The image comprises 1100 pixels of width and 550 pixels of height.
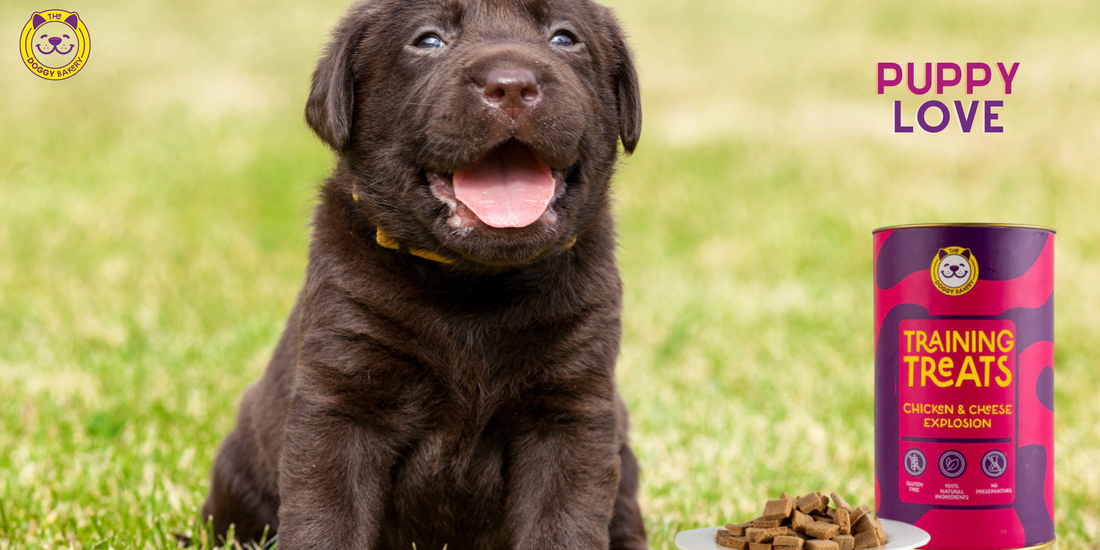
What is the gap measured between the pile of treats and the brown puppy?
390 mm

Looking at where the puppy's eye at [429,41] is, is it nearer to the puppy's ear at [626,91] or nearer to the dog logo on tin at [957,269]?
the puppy's ear at [626,91]

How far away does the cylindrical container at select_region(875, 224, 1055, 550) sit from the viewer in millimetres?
2906

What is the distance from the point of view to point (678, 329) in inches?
270

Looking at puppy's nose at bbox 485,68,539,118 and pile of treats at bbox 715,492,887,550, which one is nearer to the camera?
puppy's nose at bbox 485,68,539,118

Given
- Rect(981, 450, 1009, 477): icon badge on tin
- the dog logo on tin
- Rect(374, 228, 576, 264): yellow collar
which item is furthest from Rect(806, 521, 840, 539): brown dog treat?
Rect(374, 228, 576, 264): yellow collar

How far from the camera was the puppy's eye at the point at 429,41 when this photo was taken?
268 centimetres

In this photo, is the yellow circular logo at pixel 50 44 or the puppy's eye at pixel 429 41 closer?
the puppy's eye at pixel 429 41

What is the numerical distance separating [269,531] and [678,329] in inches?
158

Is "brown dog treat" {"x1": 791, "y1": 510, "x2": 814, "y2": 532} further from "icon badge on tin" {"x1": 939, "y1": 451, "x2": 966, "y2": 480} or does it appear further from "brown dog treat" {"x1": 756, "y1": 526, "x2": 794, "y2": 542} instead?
"icon badge on tin" {"x1": 939, "y1": 451, "x2": 966, "y2": 480}

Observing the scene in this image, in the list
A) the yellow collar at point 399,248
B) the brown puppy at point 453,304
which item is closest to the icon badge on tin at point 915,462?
the brown puppy at point 453,304

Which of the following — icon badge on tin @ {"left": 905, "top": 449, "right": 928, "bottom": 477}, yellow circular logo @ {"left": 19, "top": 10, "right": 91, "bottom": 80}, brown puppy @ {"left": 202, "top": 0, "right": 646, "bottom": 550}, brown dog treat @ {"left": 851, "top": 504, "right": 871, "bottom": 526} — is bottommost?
brown dog treat @ {"left": 851, "top": 504, "right": 871, "bottom": 526}

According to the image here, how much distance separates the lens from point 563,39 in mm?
2768

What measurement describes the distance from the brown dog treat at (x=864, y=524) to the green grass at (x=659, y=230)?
2.71 ft

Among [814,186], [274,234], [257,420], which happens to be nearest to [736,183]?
[814,186]
